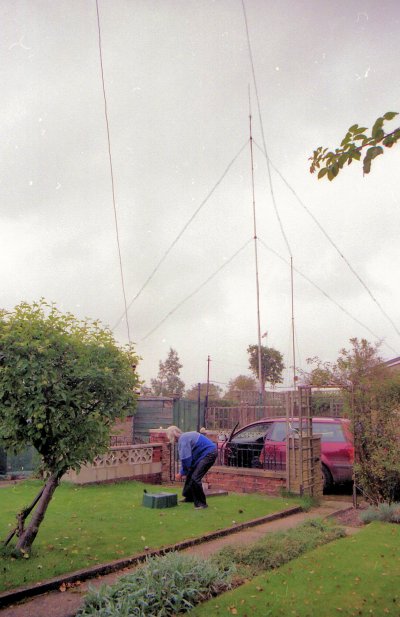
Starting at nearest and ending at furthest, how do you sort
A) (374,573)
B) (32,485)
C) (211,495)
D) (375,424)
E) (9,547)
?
(374,573) → (9,547) → (375,424) → (211,495) → (32,485)

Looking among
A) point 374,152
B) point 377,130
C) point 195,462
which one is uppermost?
point 377,130

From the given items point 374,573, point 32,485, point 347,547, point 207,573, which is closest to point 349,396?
point 347,547

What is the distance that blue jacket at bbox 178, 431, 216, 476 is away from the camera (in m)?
10.0

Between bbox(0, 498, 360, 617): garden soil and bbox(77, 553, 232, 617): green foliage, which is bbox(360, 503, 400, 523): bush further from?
bbox(77, 553, 232, 617): green foliage

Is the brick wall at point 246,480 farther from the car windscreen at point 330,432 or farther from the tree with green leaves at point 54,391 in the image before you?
the tree with green leaves at point 54,391

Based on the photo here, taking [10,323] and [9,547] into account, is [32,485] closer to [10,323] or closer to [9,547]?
[9,547]

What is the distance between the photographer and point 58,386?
20.1 ft

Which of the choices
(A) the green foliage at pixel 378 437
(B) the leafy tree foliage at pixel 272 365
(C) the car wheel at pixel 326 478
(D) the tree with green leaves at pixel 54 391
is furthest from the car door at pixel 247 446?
(B) the leafy tree foliage at pixel 272 365

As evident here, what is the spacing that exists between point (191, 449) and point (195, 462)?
0.26 metres

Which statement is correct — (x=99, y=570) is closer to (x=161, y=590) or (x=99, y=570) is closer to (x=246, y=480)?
(x=161, y=590)

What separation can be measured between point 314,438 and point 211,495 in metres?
2.44

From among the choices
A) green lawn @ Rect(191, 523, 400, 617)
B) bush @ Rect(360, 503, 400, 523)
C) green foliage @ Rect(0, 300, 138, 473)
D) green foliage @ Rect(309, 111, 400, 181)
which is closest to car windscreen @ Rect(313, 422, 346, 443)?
bush @ Rect(360, 503, 400, 523)

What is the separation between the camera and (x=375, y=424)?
31.1 ft

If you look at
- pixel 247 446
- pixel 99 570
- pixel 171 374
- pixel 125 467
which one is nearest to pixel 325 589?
pixel 99 570
